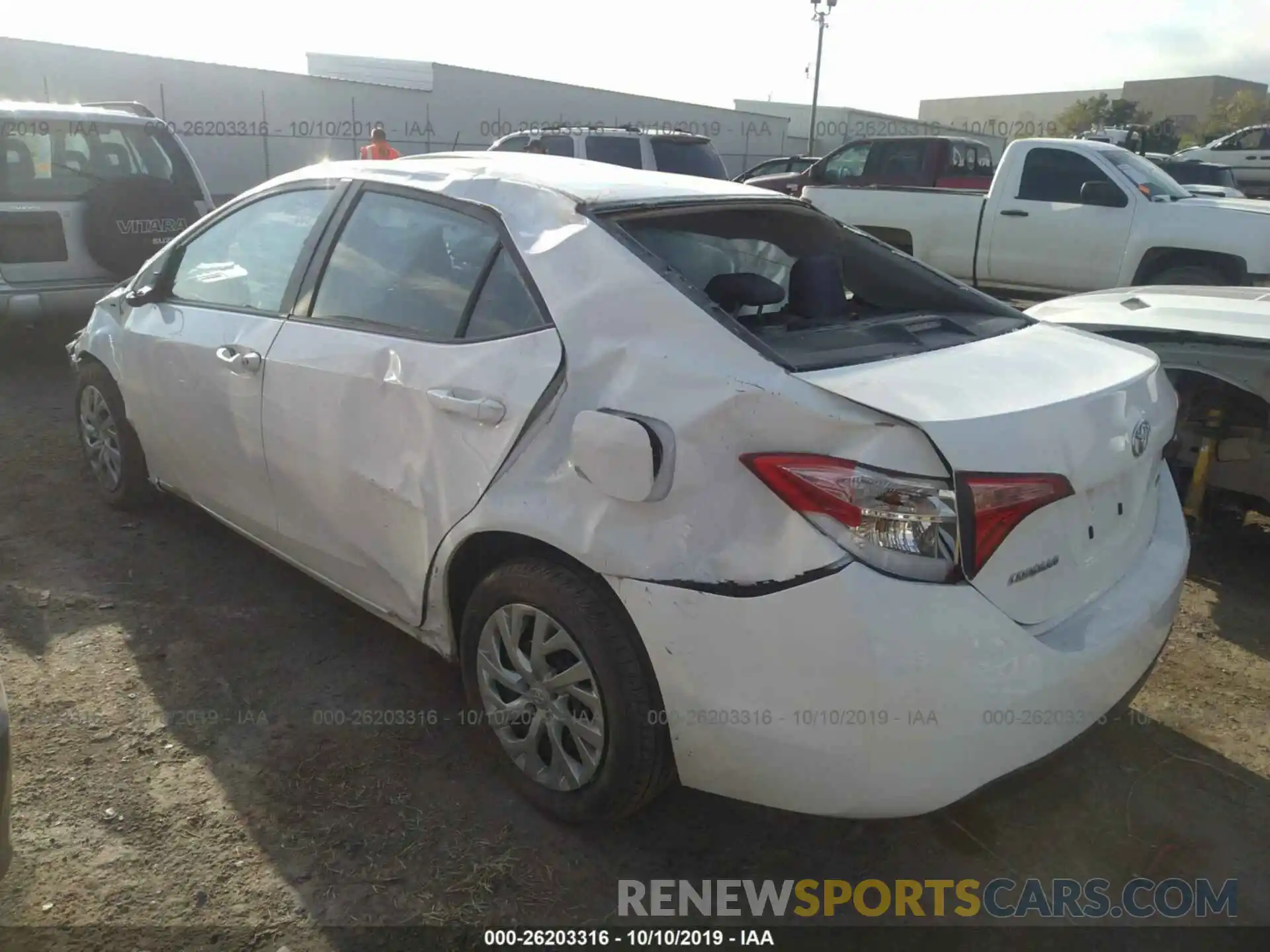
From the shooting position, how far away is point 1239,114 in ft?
159

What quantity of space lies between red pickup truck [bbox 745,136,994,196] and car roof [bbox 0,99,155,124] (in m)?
7.42

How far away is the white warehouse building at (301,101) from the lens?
735 inches

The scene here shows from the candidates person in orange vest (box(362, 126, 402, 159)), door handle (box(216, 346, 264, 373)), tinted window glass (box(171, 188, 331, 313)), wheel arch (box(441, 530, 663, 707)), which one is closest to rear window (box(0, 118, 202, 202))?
tinted window glass (box(171, 188, 331, 313))

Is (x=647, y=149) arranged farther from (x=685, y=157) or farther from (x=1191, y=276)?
(x=1191, y=276)

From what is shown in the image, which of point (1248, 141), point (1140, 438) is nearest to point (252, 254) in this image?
point (1140, 438)

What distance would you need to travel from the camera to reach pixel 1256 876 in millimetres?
2539

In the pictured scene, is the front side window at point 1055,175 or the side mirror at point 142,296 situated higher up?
the front side window at point 1055,175

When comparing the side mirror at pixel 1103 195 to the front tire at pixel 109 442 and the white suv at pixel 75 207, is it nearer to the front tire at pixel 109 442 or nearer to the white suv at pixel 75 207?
the white suv at pixel 75 207

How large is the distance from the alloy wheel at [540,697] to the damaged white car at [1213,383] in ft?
8.90

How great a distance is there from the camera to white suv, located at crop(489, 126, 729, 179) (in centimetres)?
1125

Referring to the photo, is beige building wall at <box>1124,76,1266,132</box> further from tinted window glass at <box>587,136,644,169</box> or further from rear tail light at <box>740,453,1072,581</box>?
rear tail light at <box>740,453,1072,581</box>

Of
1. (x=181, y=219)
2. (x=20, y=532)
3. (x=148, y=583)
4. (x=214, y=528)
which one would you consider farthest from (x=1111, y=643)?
(x=181, y=219)

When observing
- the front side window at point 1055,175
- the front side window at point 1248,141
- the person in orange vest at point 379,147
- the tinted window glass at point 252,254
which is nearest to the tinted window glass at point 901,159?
the front side window at point 1055,175

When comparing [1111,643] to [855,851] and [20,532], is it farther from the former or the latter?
[20,532]
